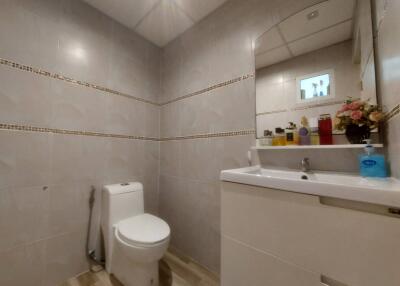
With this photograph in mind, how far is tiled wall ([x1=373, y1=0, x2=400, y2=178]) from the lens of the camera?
65 centimetres

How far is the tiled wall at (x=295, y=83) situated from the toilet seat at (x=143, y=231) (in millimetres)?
980

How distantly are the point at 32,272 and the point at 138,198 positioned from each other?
0.81m

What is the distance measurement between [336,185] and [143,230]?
1.19m

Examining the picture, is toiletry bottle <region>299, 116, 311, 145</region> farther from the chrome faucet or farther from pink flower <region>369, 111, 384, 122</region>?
pink flower <region>369, 111, 384, 122</region>

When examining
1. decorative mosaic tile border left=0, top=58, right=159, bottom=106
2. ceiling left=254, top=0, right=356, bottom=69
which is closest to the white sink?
ceiling left=254, top=0, right=356, bottom=69

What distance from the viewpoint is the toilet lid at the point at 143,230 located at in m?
1.16

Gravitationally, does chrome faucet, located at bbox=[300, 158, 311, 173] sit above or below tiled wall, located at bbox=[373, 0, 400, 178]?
below

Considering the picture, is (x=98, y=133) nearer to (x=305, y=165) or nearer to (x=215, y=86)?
(x=215, y=86)

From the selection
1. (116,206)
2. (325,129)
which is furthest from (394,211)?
(116,206)

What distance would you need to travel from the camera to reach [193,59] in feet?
5.91

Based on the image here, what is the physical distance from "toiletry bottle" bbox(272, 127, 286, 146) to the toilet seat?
972mm

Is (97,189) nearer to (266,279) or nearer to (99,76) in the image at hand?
(99,76)

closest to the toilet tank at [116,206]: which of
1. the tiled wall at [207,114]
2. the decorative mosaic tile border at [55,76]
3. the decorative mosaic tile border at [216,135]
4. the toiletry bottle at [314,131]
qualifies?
the tiled wall at [207,114]

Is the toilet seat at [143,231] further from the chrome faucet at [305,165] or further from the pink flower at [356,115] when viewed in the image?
the pink flower at [356,115]
